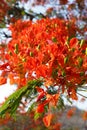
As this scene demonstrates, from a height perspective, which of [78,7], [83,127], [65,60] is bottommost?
[83,127]

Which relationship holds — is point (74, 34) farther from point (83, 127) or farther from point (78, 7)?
point (83, 127)

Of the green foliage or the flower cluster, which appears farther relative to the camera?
the flower cluster

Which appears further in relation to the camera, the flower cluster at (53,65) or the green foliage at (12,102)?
the flower cluster at (53,65)

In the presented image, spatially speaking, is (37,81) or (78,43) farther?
(78,43)

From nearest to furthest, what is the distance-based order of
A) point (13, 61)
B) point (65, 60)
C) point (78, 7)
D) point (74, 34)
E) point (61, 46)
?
point (65, 60), point (61, 46), point (13, 61), point (74, 34), point (78, 7)

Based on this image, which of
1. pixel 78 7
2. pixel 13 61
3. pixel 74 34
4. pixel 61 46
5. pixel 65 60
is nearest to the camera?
pixel 65 60

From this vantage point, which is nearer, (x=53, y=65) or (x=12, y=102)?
(x=12, y=102)

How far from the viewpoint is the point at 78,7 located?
1323cm

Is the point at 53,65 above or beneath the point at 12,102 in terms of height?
above

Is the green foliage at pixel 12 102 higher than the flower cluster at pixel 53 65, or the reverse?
the flower cluster at pixel 53 65

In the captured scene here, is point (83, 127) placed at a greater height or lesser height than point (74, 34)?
lesser

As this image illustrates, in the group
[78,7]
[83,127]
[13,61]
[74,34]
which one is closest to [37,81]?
[13,61]

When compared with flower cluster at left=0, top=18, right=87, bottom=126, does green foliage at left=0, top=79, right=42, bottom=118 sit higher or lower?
lower

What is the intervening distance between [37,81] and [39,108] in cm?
31
